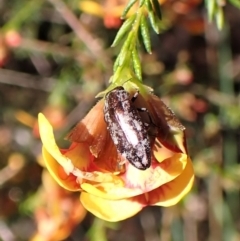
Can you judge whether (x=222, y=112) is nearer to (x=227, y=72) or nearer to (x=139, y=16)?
(x=227, y=72)

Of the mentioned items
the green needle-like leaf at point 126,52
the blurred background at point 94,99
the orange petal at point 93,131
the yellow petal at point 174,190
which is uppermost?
the green needle-like leaf at point 126,52

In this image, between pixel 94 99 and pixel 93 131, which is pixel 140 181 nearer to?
pixel 93 131

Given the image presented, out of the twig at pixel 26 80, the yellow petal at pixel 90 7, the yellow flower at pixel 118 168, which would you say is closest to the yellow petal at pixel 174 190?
the yellow flower at pixel 118 168

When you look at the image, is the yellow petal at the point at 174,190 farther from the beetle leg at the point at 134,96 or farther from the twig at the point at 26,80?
the twig at the point at 26,80

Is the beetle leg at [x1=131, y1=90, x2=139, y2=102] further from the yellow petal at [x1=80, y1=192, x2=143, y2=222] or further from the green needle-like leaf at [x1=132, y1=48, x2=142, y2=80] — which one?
the yellow petal at [x1=80, y1=192, x2=143, y2=222]

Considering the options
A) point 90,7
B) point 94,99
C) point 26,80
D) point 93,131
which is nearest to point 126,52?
point 93,131

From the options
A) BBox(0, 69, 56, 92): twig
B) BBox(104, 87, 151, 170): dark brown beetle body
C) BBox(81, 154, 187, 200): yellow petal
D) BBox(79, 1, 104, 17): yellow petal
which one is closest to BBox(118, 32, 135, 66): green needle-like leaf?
BBox(104, 87, 151, 170): dark brown beetle body
